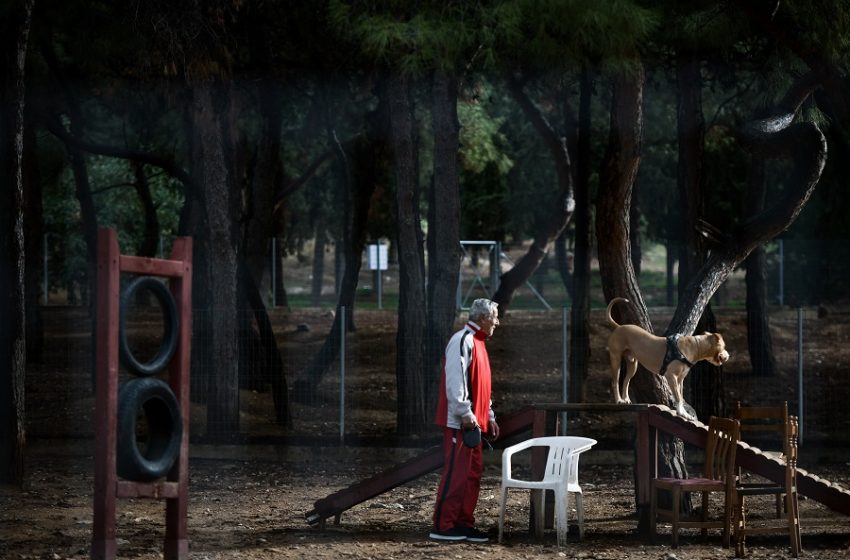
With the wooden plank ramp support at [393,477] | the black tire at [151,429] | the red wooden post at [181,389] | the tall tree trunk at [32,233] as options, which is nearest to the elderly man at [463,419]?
the wooden plank ramp support at [393,477]

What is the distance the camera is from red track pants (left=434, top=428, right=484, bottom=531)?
1162 centimetres

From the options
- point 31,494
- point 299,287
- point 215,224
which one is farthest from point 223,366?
point 299,287

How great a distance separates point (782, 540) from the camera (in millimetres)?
12180

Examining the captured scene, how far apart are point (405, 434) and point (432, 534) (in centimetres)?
762

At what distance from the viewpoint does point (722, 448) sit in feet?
38.1

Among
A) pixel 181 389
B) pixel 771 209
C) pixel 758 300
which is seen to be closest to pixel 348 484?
pixel 771 209

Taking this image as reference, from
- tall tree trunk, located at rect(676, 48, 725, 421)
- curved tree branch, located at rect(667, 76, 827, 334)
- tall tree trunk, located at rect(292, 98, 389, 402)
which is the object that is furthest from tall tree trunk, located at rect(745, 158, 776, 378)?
curved tree branch, located at rect(667, 76, 827, 334)

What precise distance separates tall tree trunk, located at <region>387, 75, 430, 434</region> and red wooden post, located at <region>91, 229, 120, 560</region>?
10.0m

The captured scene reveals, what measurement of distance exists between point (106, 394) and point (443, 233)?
1055 cm

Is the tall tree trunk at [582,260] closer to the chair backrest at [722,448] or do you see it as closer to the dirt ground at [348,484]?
the dirt ground at [348,484]

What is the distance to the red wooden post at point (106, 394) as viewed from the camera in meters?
9.19

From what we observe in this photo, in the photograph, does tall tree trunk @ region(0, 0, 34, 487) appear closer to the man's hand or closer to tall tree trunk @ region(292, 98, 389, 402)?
the man's hand

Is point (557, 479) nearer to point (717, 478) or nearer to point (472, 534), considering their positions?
point (472, 534)

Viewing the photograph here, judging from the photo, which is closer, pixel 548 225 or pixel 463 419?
pixel 463 419
